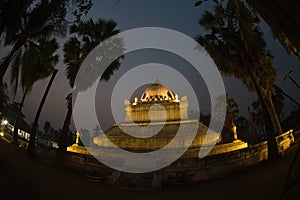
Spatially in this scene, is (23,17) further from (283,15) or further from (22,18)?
(283,15)

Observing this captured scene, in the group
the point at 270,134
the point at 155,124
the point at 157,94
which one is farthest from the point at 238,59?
the point at 157,94

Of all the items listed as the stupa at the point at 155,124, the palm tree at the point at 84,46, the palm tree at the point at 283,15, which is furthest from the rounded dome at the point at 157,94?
the palm tree at the point at 283,15

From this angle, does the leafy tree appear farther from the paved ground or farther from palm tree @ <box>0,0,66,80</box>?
the paved ground

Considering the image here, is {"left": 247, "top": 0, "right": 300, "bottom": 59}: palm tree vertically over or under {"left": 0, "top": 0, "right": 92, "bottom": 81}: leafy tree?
under

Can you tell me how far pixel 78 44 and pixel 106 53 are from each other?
2.34 m

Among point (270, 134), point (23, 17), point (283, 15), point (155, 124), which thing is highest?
point (23, 17)

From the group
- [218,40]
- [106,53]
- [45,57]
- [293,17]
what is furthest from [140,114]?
[293,17]

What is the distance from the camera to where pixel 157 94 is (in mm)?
34000

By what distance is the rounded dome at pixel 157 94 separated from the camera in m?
33.6

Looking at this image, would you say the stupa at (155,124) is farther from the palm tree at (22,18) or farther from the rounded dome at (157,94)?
the palm tree at (22,18)

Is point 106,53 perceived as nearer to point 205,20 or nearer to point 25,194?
point 205,20

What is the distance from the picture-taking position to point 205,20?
1612cm

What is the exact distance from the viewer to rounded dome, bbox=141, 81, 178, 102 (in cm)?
3356

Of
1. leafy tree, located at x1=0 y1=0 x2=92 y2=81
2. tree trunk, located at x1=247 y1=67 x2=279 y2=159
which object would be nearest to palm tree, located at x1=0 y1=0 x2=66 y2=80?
leafy tree, located at x1=0 y1=0 x2=92 y2=81
